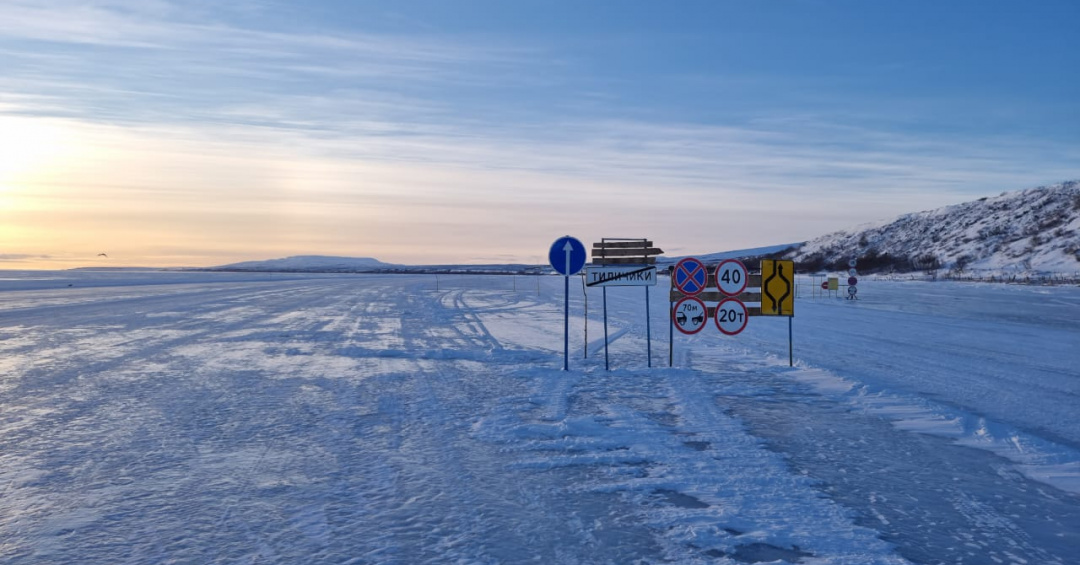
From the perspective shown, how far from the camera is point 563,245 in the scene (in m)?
12.8

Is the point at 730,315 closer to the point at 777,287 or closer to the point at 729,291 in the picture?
the point at 729,291

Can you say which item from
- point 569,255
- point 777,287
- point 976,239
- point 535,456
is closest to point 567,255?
point 569,255

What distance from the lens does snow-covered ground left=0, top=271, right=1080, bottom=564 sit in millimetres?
4926

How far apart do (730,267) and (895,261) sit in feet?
350

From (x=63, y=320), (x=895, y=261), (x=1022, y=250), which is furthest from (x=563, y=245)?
(x=895, y=261)

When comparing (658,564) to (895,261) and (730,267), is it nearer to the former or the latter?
(730,267)

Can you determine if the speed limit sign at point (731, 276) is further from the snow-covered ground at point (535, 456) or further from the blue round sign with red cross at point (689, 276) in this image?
the snow-covered ground at point (535, 456)

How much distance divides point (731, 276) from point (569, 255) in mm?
2844

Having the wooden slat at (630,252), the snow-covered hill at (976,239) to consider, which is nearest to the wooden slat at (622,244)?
the wooden slat at (630,252)

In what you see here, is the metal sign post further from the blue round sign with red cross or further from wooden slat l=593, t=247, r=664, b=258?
the blue round sign with red cross

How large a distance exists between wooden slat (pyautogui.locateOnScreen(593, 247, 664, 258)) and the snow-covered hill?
242 feet

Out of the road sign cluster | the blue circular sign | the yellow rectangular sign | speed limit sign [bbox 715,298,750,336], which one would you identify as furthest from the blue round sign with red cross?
the blue circular sign

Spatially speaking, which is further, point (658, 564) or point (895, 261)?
point (895, 261)

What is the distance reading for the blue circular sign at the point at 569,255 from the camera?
42.2 feet
